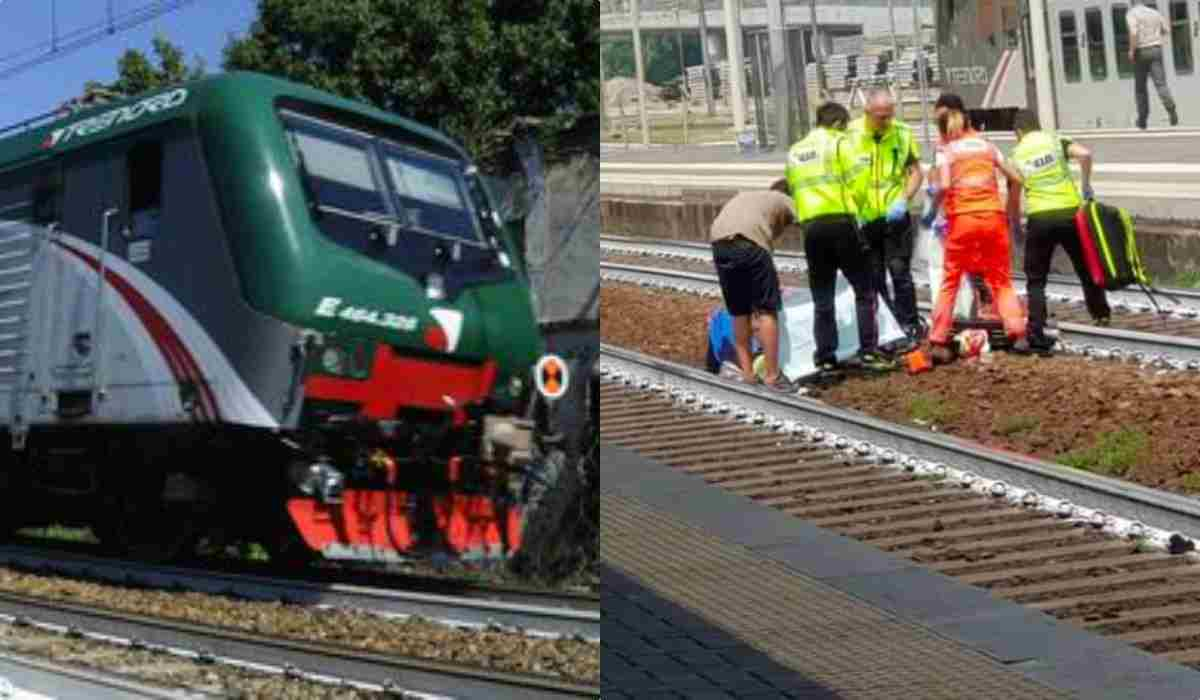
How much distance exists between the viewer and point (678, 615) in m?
3.80

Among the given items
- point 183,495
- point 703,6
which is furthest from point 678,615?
point 703,6

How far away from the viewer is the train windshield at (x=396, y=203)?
2.60 m

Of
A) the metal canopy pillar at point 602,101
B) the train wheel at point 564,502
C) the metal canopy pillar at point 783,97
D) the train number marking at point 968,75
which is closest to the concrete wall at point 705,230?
the metal canopy pillar at point 783,97

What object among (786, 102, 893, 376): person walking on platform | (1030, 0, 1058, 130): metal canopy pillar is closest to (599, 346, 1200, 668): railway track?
(786, 102, 893, 376): person walking on platform

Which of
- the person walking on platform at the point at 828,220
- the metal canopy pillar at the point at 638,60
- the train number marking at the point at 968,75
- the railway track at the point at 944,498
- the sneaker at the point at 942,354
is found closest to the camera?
the metal canopy pillar at the point at 638,60

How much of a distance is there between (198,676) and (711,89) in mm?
1155

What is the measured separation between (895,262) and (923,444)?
1985 mm

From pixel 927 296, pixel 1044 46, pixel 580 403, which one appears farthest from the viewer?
pixel 1044 46

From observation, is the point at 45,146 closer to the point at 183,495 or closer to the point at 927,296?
the point at 183,495

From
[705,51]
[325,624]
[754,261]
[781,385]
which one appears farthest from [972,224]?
[325,624]

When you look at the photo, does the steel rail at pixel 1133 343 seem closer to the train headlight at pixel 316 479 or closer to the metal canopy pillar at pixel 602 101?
the train headlight at pixel 316 479

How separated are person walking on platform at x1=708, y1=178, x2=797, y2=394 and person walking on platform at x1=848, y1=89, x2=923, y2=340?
14.7 inches

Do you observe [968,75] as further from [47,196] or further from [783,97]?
[47,196]

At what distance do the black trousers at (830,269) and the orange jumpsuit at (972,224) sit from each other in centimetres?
42
